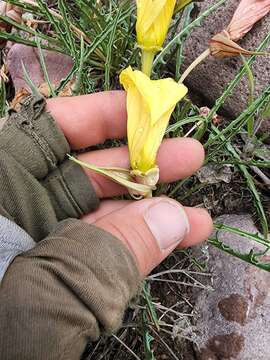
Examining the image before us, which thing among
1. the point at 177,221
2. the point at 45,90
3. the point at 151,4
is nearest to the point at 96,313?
the point at 177,221

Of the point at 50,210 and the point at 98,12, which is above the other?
the point at 98,12

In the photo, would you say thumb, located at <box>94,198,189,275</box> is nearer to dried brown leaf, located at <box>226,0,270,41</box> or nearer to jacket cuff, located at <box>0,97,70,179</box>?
jacket cuff, located at <box>0,97,70,179</box>

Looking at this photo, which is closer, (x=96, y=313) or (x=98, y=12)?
(x=96, y=313)

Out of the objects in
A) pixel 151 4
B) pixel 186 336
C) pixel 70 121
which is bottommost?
pixel 186 336

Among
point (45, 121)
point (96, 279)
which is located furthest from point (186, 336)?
point (45, 121)

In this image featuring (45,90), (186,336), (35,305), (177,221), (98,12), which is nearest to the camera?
(35,305)

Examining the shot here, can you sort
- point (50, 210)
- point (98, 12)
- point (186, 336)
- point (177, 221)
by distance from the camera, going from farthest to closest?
1. point (98, 12)
2. point (186, 336)
3. point (50, 210)
4. point (177, 221)

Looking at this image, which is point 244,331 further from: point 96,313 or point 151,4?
point 151,4
